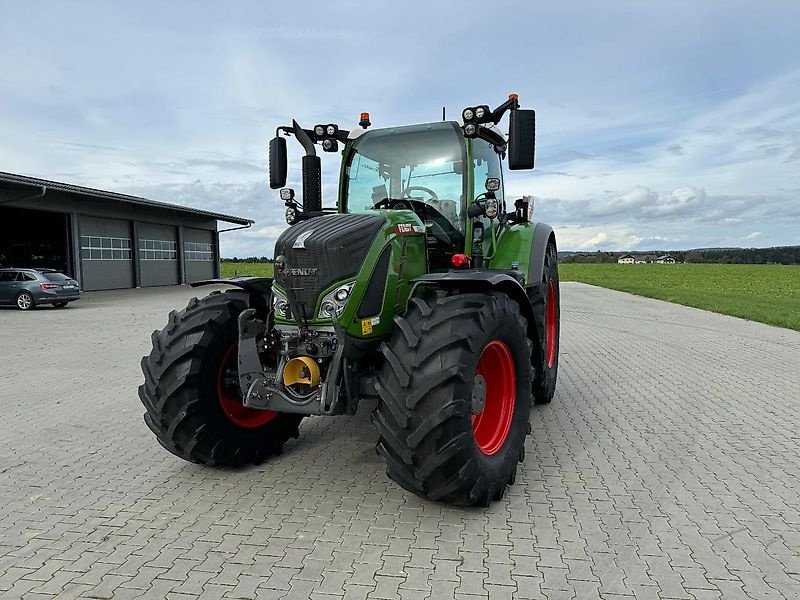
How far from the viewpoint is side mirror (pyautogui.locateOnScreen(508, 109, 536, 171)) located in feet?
14.2

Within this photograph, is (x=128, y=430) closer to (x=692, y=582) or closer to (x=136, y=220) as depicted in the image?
(x=692, y=582)

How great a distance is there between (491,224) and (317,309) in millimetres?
2191

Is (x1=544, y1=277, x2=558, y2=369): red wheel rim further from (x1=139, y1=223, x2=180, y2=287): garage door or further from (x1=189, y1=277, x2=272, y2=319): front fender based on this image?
(x1=139, y1=223, x2=180, y2=287): garage door

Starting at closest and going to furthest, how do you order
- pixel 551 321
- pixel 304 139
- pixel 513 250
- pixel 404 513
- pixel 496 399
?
pixel 404 513, pixel 496 399, pixel 304 139, pixel 513 250, pixel 551 321

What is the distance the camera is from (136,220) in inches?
1230

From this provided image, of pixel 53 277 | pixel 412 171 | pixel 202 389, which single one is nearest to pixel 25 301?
pixel 53 277

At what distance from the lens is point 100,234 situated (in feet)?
93.8

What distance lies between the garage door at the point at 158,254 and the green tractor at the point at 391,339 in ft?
97.1

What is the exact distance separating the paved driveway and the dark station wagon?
1434 cm

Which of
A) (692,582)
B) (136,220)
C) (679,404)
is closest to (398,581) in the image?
(692,582)

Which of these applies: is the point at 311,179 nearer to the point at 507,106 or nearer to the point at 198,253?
the point at 507,106

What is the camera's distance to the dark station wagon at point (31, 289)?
19.3m

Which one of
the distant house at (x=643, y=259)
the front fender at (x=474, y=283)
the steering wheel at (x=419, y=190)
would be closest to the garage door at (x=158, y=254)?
the steering wheel at (x=419, y=190)

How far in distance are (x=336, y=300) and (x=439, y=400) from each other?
0.95 meters
